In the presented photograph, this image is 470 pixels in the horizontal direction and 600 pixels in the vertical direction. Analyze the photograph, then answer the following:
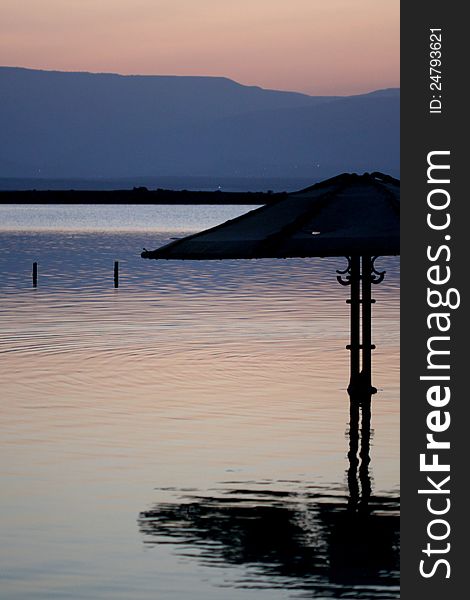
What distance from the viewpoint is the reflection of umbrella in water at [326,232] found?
85.6 ft

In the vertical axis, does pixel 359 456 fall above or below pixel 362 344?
below

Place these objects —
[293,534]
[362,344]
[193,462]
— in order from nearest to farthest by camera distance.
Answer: [293,534]
[193,462]
[362,344]

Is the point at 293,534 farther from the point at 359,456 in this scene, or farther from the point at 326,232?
the point at 326,232

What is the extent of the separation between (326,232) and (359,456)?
14.8 ft

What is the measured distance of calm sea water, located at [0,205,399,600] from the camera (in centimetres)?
1689

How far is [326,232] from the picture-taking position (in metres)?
26.8

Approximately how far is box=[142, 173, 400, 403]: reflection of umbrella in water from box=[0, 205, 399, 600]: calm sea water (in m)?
2.44

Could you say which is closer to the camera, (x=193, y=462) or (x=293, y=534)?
(x=293, y=534)

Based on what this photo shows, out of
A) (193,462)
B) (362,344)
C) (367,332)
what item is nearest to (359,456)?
(193,462)

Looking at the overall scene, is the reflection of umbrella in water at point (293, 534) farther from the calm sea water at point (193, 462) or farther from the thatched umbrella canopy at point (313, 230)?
the thatched umbrella canopy at point (313, 230)

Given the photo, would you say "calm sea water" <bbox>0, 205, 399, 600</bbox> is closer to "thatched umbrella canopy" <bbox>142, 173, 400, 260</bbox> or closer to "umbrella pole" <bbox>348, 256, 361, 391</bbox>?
"umbrella pole" <bbox>348, 256, 361, 391</bbox>

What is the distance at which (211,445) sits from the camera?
80.2 ft

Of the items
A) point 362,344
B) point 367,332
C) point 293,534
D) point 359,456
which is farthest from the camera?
point 367,332

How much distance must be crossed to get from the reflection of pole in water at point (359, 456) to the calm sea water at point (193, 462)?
4 cm
